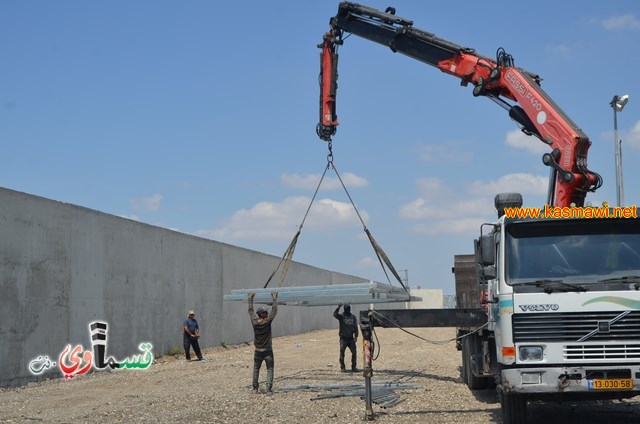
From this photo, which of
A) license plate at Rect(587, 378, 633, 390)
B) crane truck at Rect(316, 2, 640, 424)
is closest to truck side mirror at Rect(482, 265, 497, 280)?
crane truck at Rect(316, 2, 640, 424)

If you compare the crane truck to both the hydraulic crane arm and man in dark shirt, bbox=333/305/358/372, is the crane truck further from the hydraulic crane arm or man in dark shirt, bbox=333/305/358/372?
man in dark shirt, bbox=333/305/358/372

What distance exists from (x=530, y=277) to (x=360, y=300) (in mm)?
6019

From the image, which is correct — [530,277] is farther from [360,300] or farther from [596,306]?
[360,300]

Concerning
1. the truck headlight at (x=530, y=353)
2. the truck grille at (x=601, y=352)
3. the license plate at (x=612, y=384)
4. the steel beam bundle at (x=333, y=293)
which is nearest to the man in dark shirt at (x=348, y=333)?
the steel beam bundle at (x=333, y=293)

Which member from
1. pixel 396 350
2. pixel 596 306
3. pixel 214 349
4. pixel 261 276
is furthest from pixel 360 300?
pixel 261 276

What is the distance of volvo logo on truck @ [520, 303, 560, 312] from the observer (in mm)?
9367

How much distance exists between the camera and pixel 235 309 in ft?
107

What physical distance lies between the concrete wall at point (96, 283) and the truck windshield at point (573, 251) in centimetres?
1217

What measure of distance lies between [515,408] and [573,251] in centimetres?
215

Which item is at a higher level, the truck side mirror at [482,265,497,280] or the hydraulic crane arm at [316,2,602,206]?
the hydraulic crane arm at [316,2,602,206]

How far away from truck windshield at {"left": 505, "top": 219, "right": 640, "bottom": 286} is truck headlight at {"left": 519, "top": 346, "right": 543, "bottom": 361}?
775 mm

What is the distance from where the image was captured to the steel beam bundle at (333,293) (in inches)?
521

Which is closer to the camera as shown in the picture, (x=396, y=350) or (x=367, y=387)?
(x=367, y=387)

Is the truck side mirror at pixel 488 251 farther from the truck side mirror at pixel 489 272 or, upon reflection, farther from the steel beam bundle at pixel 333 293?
the steel beam bundle at pixel 333 293
